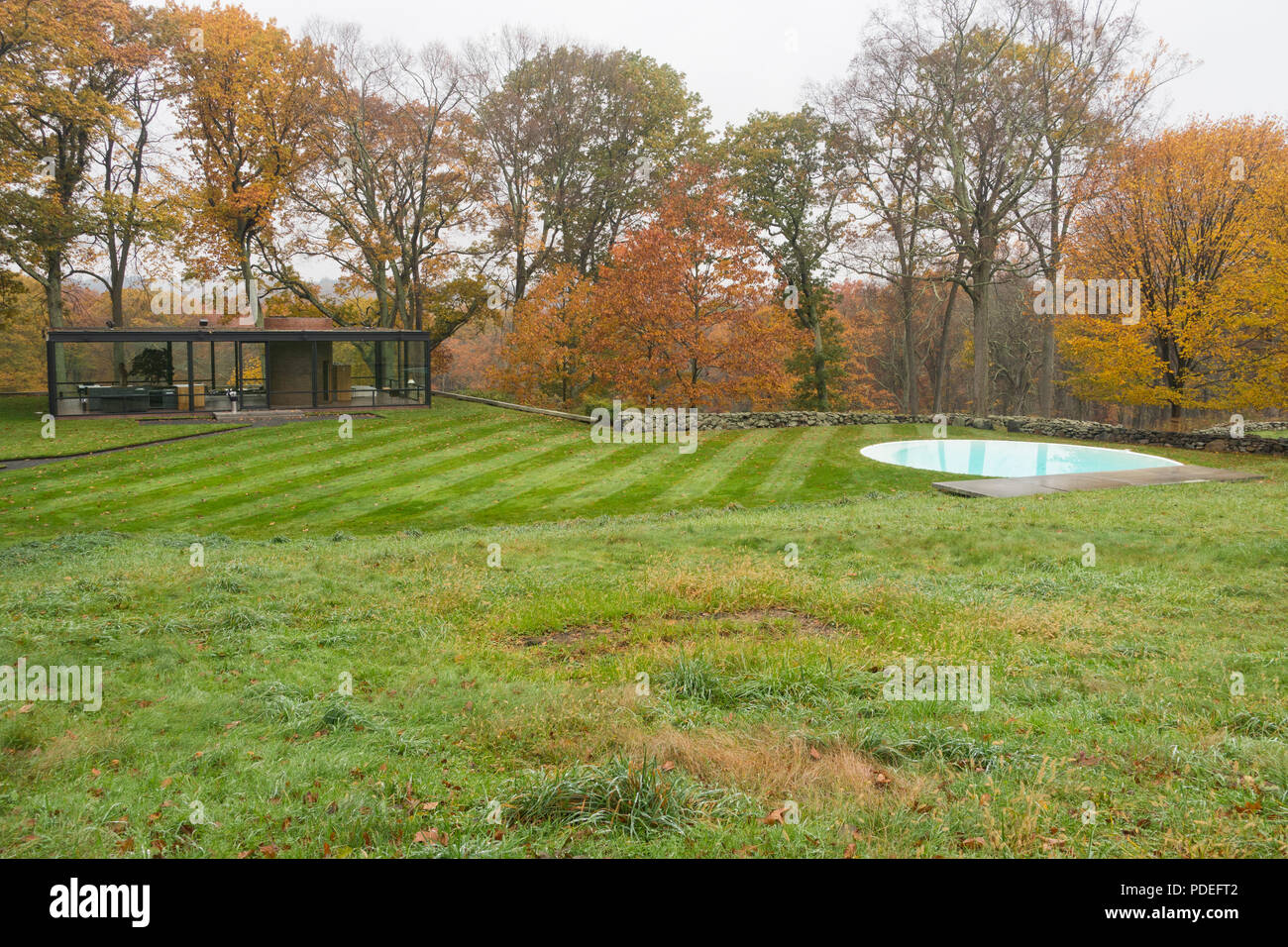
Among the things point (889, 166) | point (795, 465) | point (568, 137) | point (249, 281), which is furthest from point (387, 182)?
point (795, 465)

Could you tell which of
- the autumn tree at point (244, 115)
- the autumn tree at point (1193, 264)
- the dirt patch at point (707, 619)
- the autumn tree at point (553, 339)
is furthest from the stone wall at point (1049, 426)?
the autumn tree at point (244, 115)

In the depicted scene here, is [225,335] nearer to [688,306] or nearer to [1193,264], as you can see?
[688,306]

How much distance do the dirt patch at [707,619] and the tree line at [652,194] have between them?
1909 centimetres

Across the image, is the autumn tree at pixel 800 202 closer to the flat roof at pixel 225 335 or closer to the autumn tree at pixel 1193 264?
the autumn tree at pixel 1193 264

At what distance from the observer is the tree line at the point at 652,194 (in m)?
24.4

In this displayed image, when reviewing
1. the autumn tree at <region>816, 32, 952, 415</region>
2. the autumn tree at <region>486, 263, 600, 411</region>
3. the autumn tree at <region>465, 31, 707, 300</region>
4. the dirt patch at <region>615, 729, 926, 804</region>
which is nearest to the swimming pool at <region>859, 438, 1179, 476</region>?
the autumn tree at <region>816, 32, 952, 415</region>

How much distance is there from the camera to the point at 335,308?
39.8m

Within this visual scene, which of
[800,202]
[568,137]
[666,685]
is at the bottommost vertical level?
[666,685]

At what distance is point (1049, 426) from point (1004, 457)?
178 inches

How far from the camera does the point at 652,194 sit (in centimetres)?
3600

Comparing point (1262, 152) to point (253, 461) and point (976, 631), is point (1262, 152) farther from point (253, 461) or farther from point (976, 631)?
point (253, 461)

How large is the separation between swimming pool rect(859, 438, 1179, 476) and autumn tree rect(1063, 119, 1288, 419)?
3701 mm

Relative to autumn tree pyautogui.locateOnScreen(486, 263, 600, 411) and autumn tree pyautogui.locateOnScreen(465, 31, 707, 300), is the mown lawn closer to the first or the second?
autumn tree pyautogui.locateOnScreen(486, 263, 600, 411)
